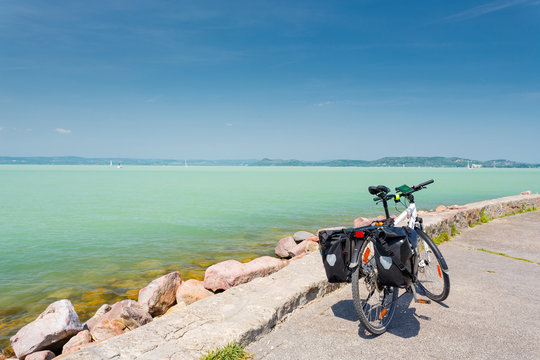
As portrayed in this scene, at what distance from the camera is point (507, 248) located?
8.20 metres

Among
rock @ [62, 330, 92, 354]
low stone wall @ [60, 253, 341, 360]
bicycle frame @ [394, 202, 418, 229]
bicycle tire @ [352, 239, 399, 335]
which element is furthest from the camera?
rock @ [62, 330, 92, 354]

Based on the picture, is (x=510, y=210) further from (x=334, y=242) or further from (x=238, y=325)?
(x=238, y=325)

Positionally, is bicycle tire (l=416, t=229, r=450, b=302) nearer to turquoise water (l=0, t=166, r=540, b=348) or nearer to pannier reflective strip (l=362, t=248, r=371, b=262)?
pannier reflective strip (l=362, t=248, r=371, b=262)

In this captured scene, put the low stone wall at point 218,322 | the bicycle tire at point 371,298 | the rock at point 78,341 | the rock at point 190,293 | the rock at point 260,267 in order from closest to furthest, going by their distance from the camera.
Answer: the low stone wall at point 218,322 → the bicycle tire at point 371,298 → the rock at point 78,341 → the rock at point 190,293 → the rock at point 260,267

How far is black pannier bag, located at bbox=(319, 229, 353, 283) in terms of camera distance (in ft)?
12.1

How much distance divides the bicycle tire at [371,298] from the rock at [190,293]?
13.8ft

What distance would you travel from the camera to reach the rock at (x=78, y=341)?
540cm

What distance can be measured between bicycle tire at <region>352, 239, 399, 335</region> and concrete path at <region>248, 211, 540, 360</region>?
145 mm

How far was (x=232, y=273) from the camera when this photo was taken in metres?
7.72

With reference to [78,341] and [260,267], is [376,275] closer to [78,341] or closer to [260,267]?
[260,267]

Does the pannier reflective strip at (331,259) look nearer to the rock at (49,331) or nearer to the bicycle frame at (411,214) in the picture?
the bicycle frame at (411,214)

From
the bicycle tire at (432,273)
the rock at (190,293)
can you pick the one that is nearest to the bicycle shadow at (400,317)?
the bicycle tire at (432,273)

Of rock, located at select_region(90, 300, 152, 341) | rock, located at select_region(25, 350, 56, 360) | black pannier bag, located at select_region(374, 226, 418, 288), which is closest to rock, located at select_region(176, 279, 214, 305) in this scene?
rock, located at select_region(90, 300, 152, 341)

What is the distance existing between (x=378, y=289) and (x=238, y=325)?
1.63 metres
